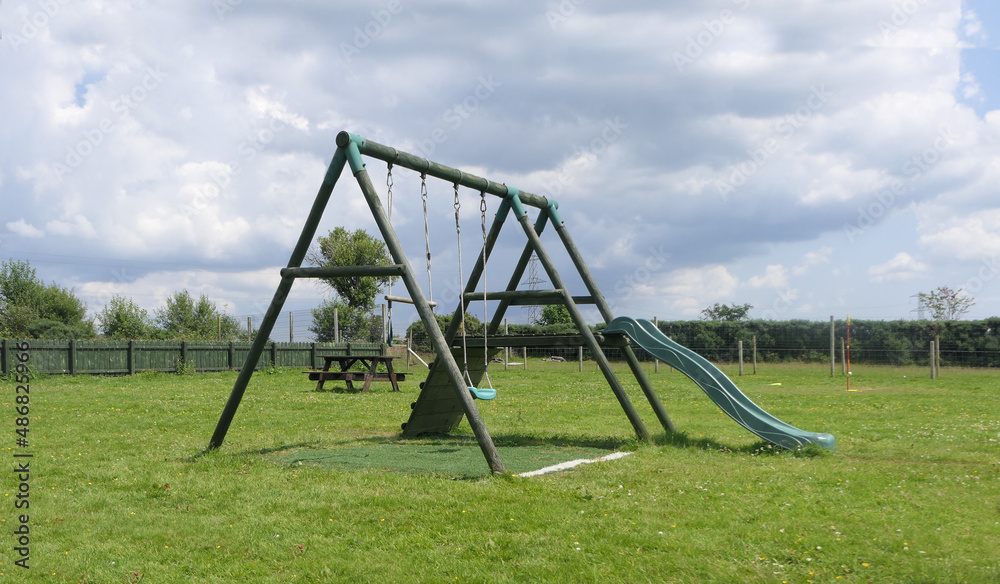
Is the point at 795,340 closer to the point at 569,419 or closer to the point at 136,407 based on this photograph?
the point at 569,419

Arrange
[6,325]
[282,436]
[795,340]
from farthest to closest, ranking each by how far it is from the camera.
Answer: [6,325] < [795,340] < [282,436]

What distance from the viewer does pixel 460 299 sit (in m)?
8.98

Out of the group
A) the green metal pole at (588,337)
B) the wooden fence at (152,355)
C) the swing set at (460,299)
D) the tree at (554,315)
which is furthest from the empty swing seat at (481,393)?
the tree at (554,315)

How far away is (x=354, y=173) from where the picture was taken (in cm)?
774

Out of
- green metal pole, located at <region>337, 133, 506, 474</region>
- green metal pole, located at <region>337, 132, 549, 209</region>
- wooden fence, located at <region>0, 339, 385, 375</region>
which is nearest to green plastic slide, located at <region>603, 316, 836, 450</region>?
green metal pole, located at <region>337, 132, 549, 209</region>

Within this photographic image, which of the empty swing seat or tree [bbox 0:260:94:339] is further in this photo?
tree [bbox 0:260:94:339]

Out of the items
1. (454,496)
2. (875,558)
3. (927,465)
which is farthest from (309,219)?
(927,465)

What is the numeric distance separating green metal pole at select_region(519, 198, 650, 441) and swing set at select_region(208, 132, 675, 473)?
0.01 metres

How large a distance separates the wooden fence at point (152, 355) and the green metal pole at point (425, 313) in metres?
14.7

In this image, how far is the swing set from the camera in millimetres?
7492

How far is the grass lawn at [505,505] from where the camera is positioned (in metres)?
4.51

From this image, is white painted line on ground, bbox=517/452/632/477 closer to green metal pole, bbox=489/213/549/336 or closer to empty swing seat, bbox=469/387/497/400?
empty swing seat, bbox=469/387/497/400

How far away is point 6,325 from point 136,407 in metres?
40.1

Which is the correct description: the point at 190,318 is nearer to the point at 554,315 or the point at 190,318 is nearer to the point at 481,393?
the point at 554,315
